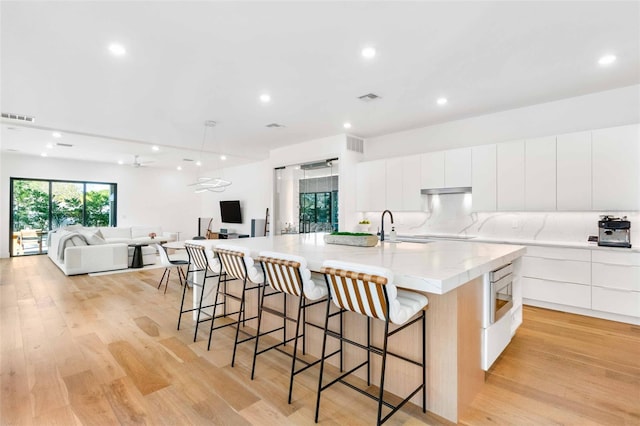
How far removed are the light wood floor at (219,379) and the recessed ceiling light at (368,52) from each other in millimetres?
2895

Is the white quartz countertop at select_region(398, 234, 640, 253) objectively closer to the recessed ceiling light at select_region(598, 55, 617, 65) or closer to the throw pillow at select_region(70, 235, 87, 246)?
the recessed ceiling light at select_region(598, 55, 617, 65)

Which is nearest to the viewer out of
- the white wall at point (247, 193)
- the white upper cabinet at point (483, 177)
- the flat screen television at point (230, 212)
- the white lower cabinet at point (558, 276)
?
the white lower cabinet at point (558, 276)

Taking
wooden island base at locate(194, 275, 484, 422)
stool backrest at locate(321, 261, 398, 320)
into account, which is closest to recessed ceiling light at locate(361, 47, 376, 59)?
stool backrest at locate(321, 261, 398, 320)

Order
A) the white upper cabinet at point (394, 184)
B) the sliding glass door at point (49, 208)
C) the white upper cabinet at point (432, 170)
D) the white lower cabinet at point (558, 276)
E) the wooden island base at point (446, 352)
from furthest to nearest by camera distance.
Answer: the sliding glass door at point (49, 208) < the white upper cabinet at point (394, 184) < the white upper cabinet at point (432, 170) < the white lower cabinet at point (558, 276) < the wooden island base at point (446, 352)

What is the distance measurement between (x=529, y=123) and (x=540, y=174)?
815mm

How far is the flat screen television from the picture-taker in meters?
10.2

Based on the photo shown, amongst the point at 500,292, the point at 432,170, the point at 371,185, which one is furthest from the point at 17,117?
the point at 500,292

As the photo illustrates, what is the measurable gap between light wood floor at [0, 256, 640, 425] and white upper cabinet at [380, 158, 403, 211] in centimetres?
261

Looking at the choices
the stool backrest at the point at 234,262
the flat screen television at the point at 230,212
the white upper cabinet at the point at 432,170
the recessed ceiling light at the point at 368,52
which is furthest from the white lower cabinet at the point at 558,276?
the flat screen television at the point at 230,212

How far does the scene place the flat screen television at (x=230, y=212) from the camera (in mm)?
10203

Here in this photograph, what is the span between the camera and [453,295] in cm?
197

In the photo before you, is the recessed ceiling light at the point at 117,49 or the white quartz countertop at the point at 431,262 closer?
the white quartz countertop at the point at 431,262

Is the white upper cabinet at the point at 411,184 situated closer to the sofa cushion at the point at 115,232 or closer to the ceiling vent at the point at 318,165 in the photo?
the ceiling vent at the point at 318,165

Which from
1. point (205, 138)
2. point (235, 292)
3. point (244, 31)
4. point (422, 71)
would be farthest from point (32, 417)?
point (205, 138)
